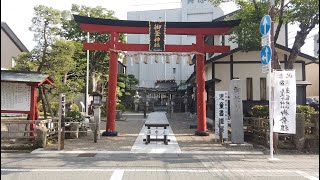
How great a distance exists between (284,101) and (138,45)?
8510 mm

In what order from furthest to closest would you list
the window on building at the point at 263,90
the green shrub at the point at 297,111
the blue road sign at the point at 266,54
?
the window on building at the point at 263,90, the green shrub at the point at 297,111, the blue road sign at the point at 266,54

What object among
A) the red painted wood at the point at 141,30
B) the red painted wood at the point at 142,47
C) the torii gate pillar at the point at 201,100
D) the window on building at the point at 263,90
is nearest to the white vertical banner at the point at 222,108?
the torii gate pillar at the point at 201,100

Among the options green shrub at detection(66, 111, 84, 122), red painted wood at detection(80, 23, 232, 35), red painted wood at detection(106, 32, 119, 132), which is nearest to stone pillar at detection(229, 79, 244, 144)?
red painted wood at detection(80, 23, 232, 35)

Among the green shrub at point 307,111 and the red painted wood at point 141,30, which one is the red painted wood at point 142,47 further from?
the green shrub at point 307,111

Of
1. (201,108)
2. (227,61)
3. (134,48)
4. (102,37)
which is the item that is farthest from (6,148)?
(102,37)

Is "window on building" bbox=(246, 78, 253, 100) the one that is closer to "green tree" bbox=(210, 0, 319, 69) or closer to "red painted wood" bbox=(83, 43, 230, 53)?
"red painted wood" bbox=(83, 43, 230, 53)

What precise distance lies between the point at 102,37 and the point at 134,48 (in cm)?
1652

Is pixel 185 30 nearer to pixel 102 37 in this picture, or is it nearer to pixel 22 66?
pixel 22 66

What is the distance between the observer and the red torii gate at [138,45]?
55.2ft

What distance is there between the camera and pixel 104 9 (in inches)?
1313

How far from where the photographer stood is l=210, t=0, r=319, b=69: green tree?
13058 millimetres

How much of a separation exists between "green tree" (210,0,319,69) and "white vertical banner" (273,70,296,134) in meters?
1.87

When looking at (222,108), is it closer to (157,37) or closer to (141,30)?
(157,37)

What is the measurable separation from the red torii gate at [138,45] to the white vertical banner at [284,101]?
6030 mm
